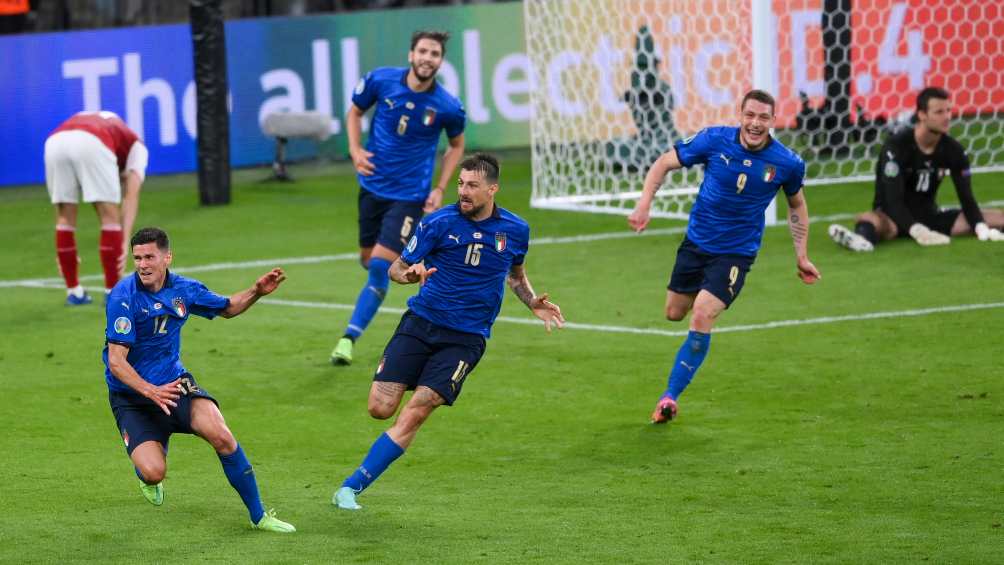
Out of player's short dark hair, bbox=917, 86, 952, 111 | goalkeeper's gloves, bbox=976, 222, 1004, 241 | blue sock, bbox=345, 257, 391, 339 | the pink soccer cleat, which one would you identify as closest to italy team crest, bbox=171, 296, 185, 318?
the pink soccer cleat

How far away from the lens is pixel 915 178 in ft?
44.6

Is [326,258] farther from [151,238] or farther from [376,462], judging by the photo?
[151,238]

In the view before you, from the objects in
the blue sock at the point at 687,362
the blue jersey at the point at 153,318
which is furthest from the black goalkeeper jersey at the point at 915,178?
the blue jersey at the point at 153,318

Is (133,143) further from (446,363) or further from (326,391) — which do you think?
(446,363)

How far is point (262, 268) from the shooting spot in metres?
13.9

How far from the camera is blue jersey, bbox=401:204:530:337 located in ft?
24.1

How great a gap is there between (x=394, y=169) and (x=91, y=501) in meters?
4.03

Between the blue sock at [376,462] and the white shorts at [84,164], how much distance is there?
5.56 meters

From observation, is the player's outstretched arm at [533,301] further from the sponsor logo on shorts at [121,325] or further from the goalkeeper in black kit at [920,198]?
the goalkeeper in black kit at [920,198]

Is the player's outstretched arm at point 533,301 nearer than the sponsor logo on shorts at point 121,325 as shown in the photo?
No

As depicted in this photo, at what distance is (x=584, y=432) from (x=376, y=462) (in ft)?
5.73

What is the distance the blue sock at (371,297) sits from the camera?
10242 mm

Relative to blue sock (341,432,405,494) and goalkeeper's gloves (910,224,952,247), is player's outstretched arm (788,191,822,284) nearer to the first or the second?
blue sock (341,432,405,494)

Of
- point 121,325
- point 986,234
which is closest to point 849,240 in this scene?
point 986,234
